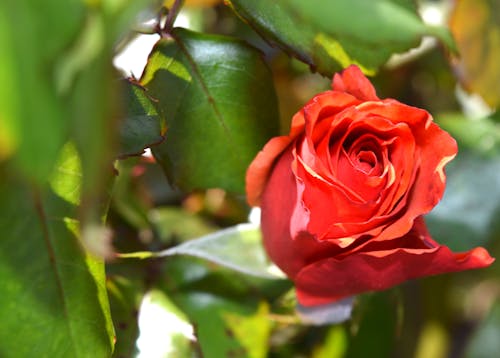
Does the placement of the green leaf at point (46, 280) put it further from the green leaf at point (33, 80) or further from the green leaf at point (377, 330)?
the green leaf at point (377, 330)

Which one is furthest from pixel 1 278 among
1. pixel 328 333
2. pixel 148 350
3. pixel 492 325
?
pixel 492 325

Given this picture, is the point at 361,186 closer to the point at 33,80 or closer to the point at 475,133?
the point at 33,80

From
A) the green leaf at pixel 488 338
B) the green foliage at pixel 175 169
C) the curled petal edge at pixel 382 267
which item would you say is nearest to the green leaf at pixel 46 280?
the green foliage at pixel 175 169

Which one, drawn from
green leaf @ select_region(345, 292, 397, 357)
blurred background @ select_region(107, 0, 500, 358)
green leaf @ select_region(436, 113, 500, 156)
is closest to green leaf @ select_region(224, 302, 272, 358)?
blurred background @ select_region(107, 0, 500, 358)

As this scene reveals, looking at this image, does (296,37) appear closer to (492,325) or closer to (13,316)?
(13,316)

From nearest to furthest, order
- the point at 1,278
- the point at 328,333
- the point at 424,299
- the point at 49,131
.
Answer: the point at 49,131 → the point at 1,278 → the point at 328,333 → the point at 424,299

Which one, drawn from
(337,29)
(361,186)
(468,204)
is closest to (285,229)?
(361,186)
